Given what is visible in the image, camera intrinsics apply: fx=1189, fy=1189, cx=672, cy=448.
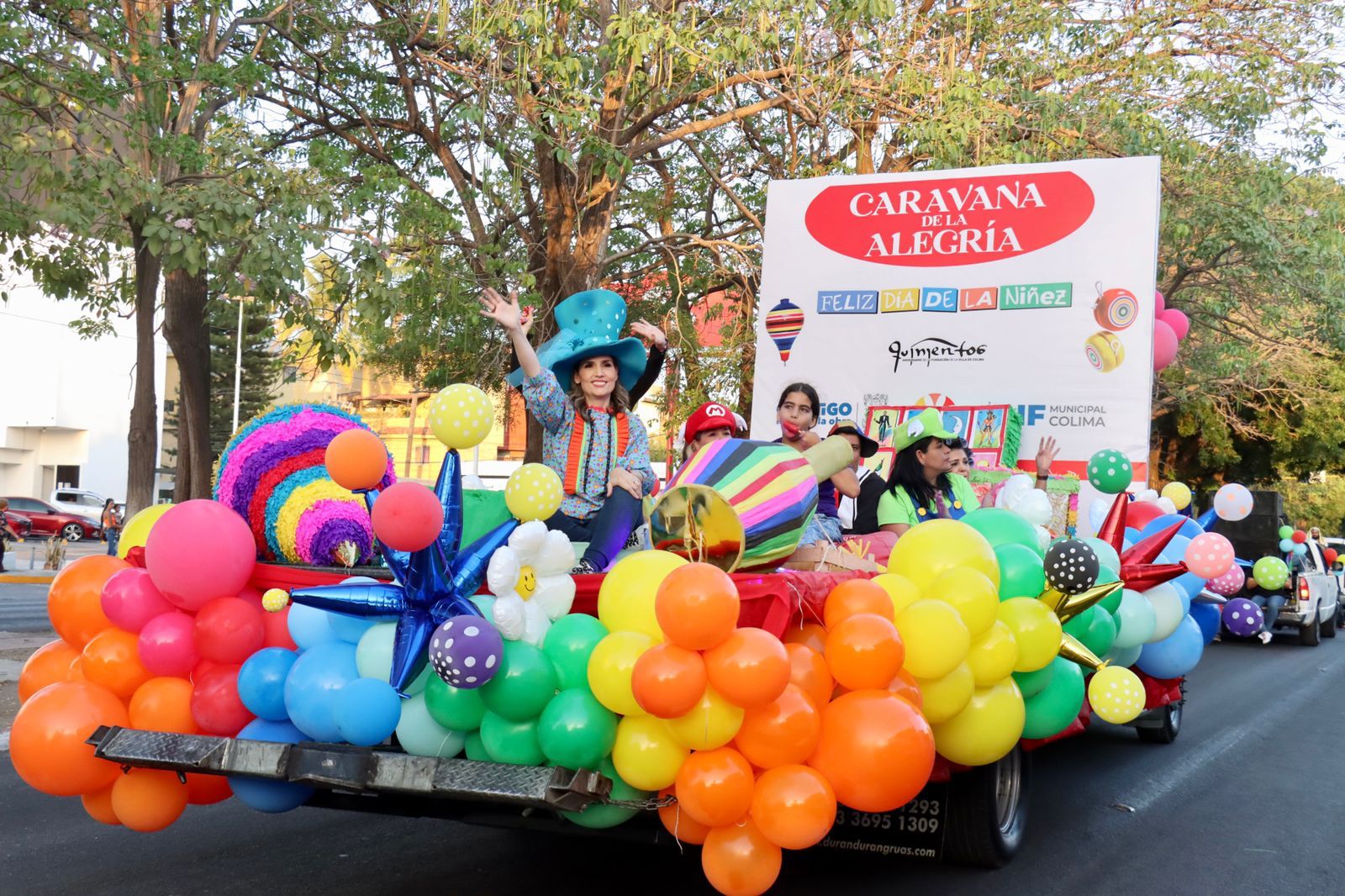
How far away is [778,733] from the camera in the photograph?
313 centimetres

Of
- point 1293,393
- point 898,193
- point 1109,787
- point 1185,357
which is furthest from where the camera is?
point 1293,393

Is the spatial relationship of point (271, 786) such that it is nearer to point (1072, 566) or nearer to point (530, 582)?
point (530, 582)

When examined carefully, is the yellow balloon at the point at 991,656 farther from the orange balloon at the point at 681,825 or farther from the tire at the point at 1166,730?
the tire at the point at 1166,730

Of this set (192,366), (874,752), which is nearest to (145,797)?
(874,752)

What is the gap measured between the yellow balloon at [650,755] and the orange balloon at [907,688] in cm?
67

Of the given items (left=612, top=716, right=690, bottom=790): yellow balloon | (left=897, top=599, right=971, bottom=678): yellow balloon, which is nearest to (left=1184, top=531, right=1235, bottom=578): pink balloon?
(left=897, top=599, right=971, bottom=678): yellow balloon

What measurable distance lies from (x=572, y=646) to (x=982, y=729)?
138 centimetres

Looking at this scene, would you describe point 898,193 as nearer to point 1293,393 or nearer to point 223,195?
point 223,195

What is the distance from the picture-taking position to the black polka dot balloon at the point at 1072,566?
3846 mm

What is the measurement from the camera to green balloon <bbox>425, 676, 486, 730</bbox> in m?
3.29

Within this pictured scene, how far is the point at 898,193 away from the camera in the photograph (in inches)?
305

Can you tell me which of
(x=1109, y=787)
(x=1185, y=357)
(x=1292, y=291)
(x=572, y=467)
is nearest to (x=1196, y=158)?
(x=1292, y=291)

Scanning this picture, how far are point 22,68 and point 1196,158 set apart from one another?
40.3 feet

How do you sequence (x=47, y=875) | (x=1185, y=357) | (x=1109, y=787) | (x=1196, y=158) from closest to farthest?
(x=47, y=875) → (x=1109, y=787) → (x=1196, y=158) → (x=1185, y=357)
